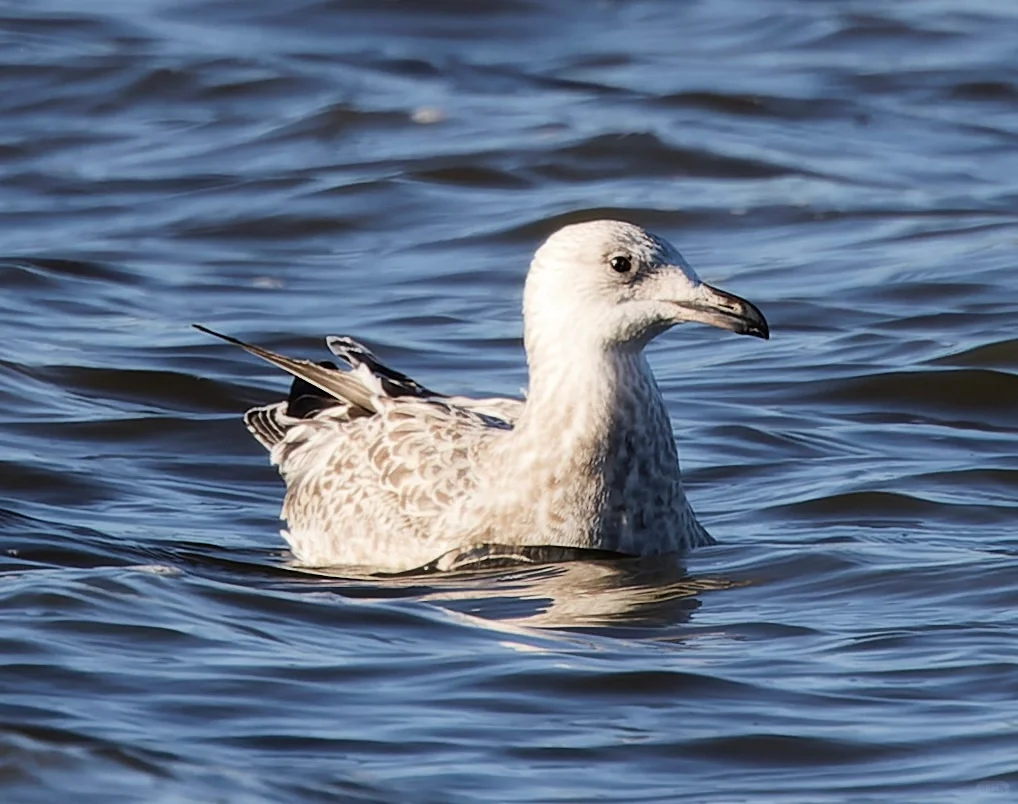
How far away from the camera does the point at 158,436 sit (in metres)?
10.7

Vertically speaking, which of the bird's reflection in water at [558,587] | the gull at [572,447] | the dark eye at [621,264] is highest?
the dark eye at [621,264]

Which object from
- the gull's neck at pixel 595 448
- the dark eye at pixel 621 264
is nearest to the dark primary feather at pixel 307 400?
the gull's neck at pixel 595 448

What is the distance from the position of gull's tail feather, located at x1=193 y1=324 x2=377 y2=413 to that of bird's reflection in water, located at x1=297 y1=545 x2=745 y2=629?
1.09 metres

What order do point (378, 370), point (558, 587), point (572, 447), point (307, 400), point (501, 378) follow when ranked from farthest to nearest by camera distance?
point (501, 378)
point (307, 400)
point (378, 370)
point (572, 447)
point (558, 587)

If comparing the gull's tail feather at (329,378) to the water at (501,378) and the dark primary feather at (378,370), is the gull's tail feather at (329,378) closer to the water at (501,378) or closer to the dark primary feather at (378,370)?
the dark primary feather at (378,370)

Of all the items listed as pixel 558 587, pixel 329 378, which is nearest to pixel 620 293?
pixel 558 587

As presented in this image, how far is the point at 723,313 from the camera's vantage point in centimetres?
787

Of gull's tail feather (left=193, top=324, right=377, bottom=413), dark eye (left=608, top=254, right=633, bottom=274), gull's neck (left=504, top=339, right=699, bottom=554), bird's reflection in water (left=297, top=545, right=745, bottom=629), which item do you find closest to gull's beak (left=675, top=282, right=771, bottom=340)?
dark eye (left=608, top=254, right=633, bottom=274)

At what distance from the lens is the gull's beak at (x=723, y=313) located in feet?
25.7

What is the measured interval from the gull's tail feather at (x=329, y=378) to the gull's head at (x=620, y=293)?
1296mm

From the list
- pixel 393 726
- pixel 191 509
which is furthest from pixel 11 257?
pixel 393 726

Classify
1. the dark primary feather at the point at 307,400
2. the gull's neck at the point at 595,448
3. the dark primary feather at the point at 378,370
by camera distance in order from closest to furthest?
the gull's neck at the point at 595,448 → the dark primary feather at the point at 378,370 → the dark primary feather at the point at 307,400

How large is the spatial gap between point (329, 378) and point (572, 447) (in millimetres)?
1556

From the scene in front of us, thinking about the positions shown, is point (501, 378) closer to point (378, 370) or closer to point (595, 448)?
point (378, 370)
